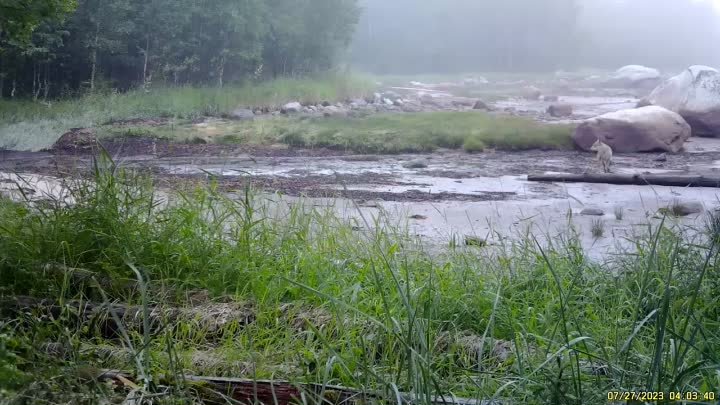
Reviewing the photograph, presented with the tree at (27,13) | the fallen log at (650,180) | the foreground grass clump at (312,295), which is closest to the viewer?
the foreground grass clump at (312,295)

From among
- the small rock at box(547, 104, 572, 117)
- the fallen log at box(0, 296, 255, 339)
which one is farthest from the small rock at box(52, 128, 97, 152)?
Answer: the small rock at box(547, 104, 572, 117)

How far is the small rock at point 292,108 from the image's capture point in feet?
14.3

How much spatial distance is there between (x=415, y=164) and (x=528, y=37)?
101 centimetres

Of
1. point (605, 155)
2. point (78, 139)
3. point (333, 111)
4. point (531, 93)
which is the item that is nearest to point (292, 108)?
point (333, 111)

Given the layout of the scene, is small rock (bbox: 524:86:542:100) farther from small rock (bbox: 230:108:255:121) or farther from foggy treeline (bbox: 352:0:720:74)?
small rock (bbox: 230:108:255:121)

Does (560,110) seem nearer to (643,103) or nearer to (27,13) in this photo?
(643,103)

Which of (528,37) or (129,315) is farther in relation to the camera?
(528,37)

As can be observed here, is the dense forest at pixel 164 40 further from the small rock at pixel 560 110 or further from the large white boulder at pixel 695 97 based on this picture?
the large white boulder at pixel 695 97

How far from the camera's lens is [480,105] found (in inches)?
168

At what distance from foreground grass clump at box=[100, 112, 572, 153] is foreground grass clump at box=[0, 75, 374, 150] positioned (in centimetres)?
10

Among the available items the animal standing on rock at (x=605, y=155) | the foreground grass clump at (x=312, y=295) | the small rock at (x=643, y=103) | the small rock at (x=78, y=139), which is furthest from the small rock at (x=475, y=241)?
the small rock at (x=78, y=139)

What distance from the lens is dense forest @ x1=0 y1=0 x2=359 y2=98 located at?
172 inches

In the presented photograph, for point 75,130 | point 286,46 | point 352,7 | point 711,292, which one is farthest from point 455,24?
point 75,130

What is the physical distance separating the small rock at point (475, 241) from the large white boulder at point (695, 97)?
137cm
